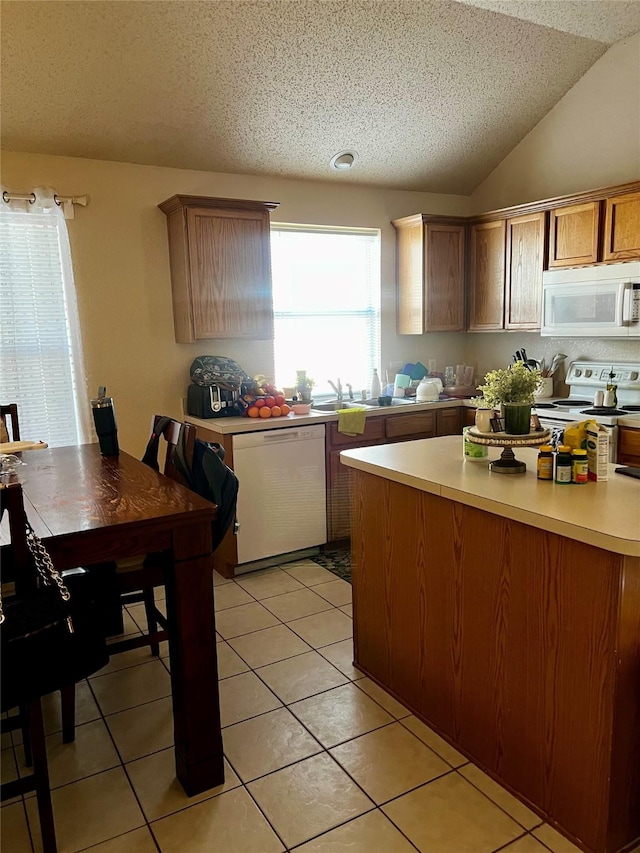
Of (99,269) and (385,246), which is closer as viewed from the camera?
(99,269)

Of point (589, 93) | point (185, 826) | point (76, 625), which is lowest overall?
point (185, 826)

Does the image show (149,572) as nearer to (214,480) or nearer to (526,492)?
(214,480)

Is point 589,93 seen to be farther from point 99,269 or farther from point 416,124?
point 99,269

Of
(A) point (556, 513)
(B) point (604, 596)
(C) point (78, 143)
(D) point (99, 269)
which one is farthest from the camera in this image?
(D) point (99, 269)

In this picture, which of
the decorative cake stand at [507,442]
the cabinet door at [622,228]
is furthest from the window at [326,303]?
the decorative cake stand at [507,442]

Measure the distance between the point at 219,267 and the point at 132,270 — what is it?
1.76 feet

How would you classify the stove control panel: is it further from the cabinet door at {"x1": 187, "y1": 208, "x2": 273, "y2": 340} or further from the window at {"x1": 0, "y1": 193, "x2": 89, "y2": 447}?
the window at {"x1": 0, "y1": 193, "x2": 89, "y2": 447}

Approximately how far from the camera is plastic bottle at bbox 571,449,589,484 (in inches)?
76.3

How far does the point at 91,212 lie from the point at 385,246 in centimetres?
215

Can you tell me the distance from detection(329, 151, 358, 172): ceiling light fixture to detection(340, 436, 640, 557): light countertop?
2.39 meters

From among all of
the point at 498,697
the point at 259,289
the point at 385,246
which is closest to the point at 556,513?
the point at 498,697

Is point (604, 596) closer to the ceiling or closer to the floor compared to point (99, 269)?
closer to the floor

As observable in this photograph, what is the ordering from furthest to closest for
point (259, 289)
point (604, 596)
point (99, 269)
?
point (259, 289) → point (99, 269) → point (604, 596)

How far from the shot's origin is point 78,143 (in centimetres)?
338
